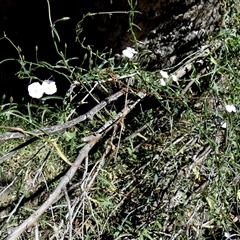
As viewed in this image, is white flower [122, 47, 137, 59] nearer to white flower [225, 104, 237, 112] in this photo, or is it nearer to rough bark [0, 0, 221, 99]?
rough bark [0, 0, 221, 99]

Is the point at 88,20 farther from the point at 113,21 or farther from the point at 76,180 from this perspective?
the point at 76,180

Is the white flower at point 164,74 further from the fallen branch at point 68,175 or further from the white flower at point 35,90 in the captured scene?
the white flower at point 35,90

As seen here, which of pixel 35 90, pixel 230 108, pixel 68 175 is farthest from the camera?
pixel 230 108

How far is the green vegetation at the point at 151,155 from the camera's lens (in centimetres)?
159

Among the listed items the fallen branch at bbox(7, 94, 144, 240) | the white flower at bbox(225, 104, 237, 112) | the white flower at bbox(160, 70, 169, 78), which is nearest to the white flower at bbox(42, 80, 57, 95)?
the fallen branch at bbox(7, 94, 144, 240)

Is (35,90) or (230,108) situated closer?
(35,90)

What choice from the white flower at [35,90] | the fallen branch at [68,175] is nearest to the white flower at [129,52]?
the fallen branch at [68,175]

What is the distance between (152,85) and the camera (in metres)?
1.60

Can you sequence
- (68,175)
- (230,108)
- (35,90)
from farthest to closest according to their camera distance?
(230,108) < (35,90) < (68,175)

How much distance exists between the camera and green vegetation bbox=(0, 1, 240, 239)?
5.23 ft

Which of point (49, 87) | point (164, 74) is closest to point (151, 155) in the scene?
point (164, 74)

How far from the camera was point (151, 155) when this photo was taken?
1723mm

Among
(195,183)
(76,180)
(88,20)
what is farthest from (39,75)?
(195,183)

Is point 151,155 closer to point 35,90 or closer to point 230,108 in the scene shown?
point 230,108
